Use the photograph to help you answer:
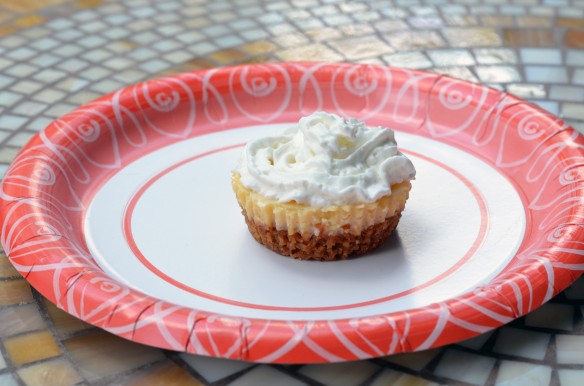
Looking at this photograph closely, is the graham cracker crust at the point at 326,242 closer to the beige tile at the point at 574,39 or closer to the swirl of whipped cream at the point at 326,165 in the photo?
the swirl of whipped cream at the point at 326,165

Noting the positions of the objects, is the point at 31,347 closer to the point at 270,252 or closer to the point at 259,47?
the point at 270,252

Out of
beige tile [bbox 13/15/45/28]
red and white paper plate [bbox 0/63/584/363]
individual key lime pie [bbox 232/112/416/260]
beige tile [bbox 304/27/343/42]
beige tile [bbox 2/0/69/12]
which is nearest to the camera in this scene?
red and white paper plate [bbox 0/63/584/363]

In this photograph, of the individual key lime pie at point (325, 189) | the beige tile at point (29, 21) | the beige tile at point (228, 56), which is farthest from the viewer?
the beige tile at point (29, 21)

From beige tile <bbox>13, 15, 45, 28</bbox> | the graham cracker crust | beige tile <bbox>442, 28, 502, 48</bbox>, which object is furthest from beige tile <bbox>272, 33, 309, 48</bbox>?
the graham cracker crust

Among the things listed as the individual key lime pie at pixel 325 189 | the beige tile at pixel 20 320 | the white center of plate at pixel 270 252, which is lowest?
the white center of plate at pixel 270 252

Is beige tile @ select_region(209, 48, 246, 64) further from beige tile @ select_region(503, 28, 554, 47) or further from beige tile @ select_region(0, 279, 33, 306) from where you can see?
beige tile @ select_region(0, 279, 33, 306)

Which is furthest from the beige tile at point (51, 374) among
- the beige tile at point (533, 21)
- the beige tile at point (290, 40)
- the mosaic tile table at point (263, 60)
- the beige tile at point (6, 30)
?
the beige tile at point (533, 21)

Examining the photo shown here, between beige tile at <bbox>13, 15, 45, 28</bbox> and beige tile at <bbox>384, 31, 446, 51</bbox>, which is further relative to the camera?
beige tile at <bbox>13, 15, 45, 28</bbox>
